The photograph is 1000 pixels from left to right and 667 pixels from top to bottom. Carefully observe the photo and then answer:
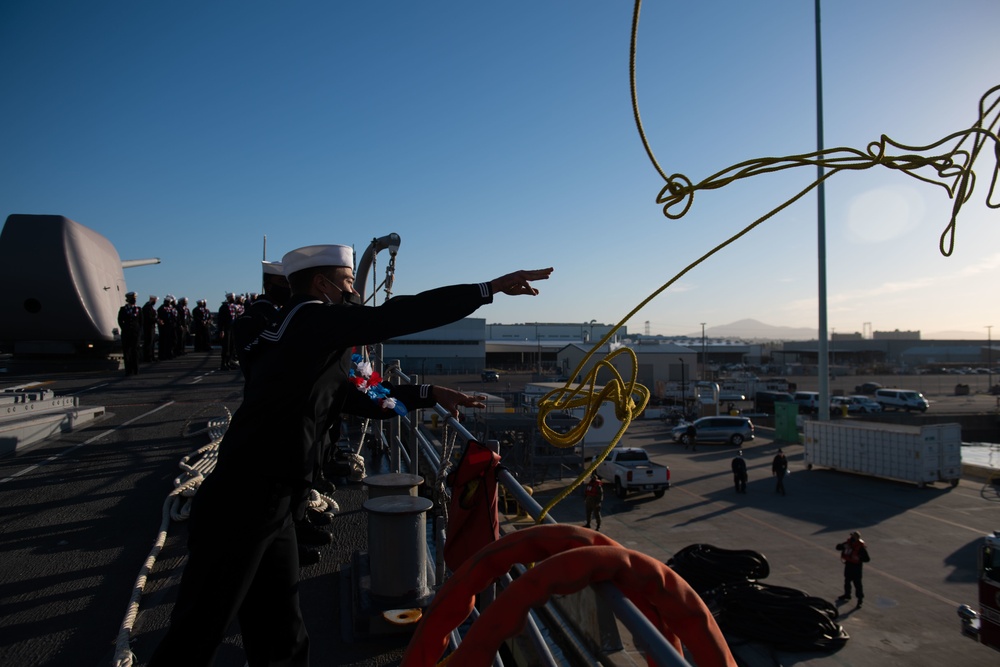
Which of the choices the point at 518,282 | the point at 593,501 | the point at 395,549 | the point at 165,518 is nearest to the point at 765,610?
the point at 593,501

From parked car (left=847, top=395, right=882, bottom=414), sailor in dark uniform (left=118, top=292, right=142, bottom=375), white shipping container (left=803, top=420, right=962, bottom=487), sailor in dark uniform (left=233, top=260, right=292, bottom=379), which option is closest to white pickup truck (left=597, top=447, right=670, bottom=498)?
white shipping container (left=803, top=420, right=962, bottom=487)

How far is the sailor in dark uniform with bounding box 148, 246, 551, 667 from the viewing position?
1778 millimetres

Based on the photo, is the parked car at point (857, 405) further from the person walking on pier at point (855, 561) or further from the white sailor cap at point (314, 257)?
the white sailor cap at point (314, 257)

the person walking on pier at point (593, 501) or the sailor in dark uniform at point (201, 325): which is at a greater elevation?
the sailor in dark uniform at point (201, 325)

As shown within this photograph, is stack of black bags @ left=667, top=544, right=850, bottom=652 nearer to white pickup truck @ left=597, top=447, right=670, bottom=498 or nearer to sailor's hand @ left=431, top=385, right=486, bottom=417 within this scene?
white pickup truck @ left=597, top=447, right=670, bottom=498

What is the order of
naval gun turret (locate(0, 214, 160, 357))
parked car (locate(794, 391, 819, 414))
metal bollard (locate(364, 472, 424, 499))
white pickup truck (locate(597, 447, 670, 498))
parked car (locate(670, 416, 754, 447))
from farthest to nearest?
parked car (locate(794, 391, 819, 414)) → parked car (locate(670, 416, 754, 447)) → white pickup truck (locate(597, 447, 670, 498)) → naval gun turret (locate(0, 214, 160, 357)) → metal bollard (locate(364, 472, 424, 499))

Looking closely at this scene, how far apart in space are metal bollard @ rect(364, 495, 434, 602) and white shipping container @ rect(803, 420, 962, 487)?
27.4m

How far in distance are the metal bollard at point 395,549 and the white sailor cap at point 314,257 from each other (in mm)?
1391

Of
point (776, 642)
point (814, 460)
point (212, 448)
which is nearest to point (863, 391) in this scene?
point (814, 460)

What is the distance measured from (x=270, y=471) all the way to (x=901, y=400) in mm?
56624

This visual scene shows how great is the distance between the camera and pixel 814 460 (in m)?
28.7

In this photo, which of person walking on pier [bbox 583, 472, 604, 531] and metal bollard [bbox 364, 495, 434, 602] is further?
person walking on pier [bbox 583, 472, 604, 531]

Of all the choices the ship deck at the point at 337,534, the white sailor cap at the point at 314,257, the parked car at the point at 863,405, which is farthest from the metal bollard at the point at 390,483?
the parked car at the point at 863,405

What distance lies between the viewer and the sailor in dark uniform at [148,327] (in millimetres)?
18900
